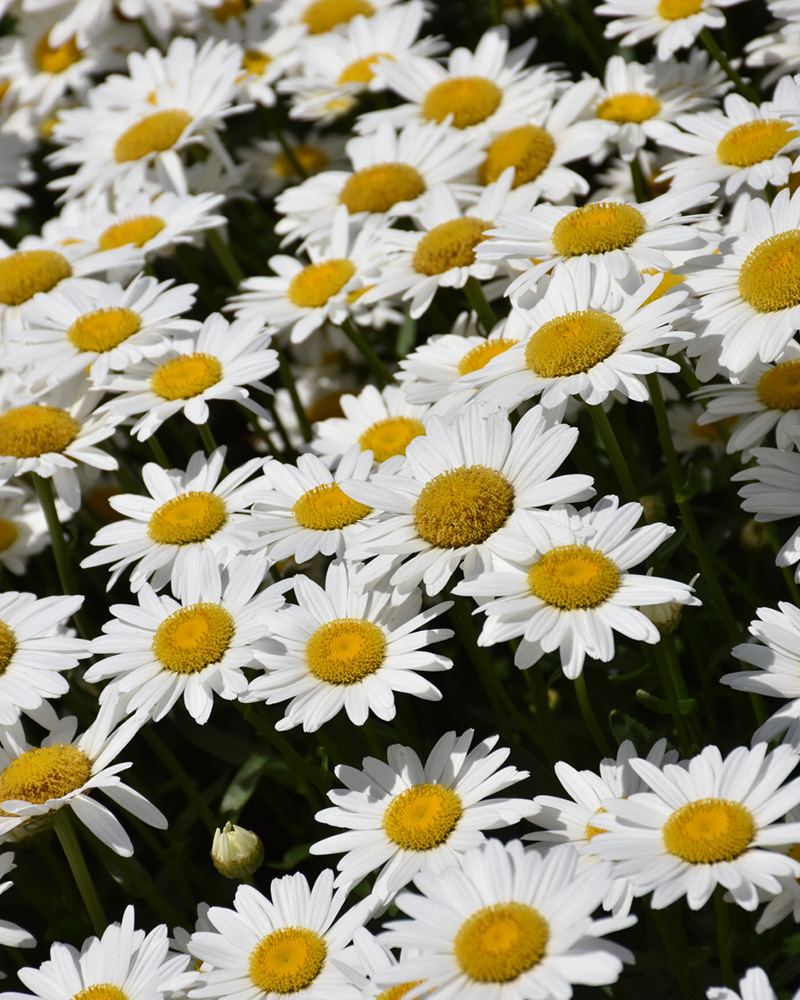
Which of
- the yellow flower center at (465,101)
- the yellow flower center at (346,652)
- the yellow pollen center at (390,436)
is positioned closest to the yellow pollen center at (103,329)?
the yellow pollen center at (390,436)

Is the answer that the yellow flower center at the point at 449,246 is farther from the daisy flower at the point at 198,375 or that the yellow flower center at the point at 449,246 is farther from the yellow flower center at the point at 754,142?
the yellow flower center at the point at 754,142

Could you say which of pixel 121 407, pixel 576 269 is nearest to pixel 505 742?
pixel 576 269

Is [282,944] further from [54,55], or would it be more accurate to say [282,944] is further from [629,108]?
[54,55]

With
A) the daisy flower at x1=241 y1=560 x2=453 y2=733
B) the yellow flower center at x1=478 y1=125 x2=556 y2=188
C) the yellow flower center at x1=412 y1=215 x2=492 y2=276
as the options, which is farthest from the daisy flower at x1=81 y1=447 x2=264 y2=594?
the yellow flower center at x1=478 y1=125 x2=556 y2=188

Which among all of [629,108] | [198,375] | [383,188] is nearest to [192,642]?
[198,375]

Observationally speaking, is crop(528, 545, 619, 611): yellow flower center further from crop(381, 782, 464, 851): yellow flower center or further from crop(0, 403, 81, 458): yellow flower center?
crop(0, 403, 81, 458): yellow flower center

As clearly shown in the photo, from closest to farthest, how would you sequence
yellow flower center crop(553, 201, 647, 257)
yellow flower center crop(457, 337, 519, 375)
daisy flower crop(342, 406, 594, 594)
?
daisy flower crop(342, 406, 594, 594) → yellow flower center crop(553, 201, 647, 257) → yellow flower center crop(457, 337, 519, 375)

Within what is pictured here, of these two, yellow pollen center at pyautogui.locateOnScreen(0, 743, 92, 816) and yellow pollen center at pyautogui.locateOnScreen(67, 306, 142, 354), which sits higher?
yellow pollen center at pyautogui.locateOnScreen(67, 306, 142, 354)
